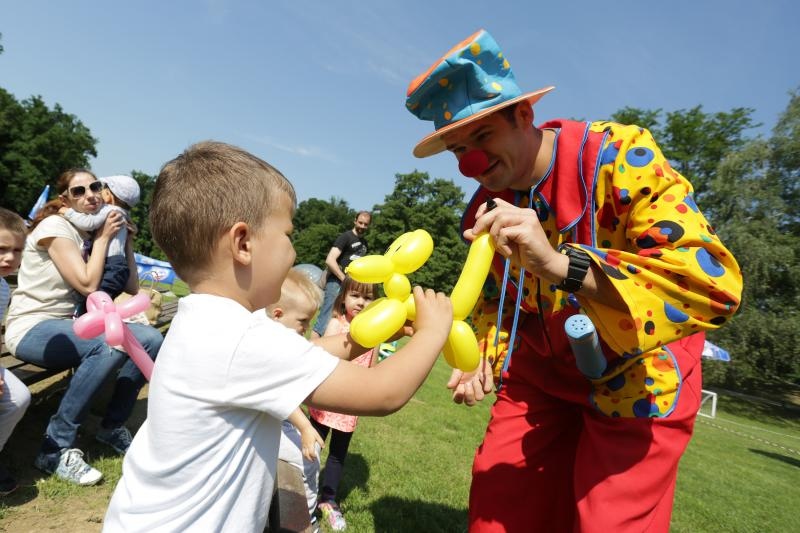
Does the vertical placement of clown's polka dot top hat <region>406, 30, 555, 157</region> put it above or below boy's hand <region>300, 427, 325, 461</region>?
above

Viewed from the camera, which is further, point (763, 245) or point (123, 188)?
point (763, 245)

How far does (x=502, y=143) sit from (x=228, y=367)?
1379 millimetres

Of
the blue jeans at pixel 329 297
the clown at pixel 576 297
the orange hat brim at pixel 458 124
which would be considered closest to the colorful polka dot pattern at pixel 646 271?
the clown at pixel 576 297

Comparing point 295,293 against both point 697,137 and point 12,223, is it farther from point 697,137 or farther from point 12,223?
point 697,137

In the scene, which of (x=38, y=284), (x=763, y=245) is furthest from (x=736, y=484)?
(x=763, y=245)

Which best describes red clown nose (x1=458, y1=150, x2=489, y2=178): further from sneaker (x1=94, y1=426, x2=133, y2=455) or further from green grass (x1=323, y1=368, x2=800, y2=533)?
sneaker (x1=94, y1=426, x2=133, y2=455)

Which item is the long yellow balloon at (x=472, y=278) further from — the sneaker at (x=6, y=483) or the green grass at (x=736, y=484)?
the green grass at (x=736, y=484)

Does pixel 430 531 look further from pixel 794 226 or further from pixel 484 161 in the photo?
pixel 794 226

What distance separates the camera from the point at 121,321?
115 inches

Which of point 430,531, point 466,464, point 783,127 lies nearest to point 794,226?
point 783,127

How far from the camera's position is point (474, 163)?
79.5 inches

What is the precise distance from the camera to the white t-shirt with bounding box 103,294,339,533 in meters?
1.31

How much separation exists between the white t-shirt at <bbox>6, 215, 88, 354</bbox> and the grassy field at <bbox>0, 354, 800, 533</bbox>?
0.98 m

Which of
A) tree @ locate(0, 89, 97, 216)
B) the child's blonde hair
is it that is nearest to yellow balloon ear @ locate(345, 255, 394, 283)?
the child's blonde hair
